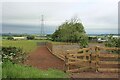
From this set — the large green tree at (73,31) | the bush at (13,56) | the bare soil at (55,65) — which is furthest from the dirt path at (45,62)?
the large green tree at (73,31)

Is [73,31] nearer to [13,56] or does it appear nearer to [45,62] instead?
[45,62]

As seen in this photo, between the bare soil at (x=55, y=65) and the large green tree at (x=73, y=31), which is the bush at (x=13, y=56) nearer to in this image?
the bare soil at (x=55, y=65)

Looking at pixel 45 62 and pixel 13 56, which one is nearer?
pixel 13 56

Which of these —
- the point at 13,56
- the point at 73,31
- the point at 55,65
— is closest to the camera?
the point at 13,56

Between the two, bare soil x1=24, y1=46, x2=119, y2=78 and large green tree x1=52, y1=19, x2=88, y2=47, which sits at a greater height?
large green tree x1=52, y1=19, x2=88, y2=47

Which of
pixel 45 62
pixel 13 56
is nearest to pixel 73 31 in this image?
pixel 45 62

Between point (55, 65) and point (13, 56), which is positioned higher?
point (13, 56)

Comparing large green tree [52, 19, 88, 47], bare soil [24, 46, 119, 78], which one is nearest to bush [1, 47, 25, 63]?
bare soil [24, 46, 119, 78]

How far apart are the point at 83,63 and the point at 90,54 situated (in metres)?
1.15

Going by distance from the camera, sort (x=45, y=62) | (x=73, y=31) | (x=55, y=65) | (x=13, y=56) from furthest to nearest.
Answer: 1. (x=73, y=31)
2. (x=45, y=62)
3. (x=55, y=65)
4. (x=13, y=56)

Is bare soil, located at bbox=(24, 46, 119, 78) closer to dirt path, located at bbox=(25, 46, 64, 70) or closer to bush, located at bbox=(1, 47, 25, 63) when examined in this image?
dirt path, located at bbox=(25, 46, 64, 70)

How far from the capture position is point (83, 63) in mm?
15836

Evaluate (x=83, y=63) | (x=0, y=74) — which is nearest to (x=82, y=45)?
(x=83, y=63)

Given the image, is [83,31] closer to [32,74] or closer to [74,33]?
[74,33]
